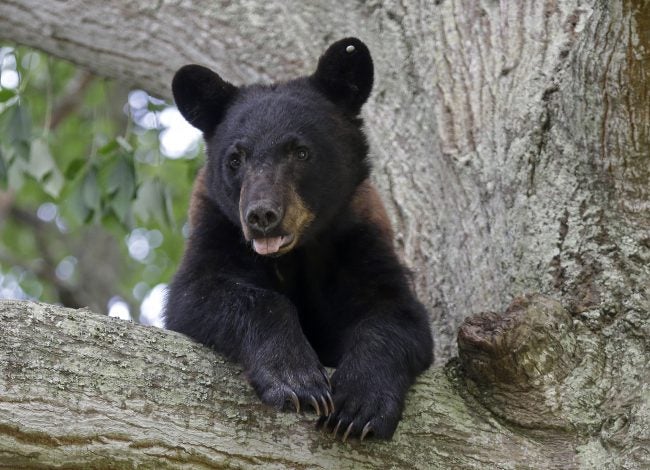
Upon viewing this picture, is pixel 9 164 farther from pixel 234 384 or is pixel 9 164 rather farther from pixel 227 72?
pixel 234 384

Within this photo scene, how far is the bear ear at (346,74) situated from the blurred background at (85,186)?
1.63 m

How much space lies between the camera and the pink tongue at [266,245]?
490 centimetres

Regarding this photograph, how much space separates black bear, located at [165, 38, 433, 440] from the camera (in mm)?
4469

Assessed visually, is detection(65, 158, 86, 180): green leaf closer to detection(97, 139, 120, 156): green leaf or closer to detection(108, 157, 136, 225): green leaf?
detection(97, 139, 120, 156): green leaf

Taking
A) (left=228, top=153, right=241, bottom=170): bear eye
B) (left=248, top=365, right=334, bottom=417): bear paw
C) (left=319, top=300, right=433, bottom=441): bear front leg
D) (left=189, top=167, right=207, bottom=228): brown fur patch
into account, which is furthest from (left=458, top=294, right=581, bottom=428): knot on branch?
(left=189, top=167, right=207, bottom=228): brown fur patch

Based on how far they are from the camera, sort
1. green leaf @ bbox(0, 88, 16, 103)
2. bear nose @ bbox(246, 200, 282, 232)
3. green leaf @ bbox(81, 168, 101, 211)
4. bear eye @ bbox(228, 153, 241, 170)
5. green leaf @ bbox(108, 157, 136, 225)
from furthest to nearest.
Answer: green leaf @ bbox(108, 157, 136, 225) < green leaf @ bbox(81, 168, 101, 211) < green leaf @ bbox(0, 88, 16, 103) < bear eye @ bbox(228, 153, 241, 170) < bear nose @ bbox(246, 200, 282, 232)

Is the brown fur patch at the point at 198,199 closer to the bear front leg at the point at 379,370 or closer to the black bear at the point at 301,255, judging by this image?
the black bear at the point at 301,255

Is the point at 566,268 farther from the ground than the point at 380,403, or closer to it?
farther from the ground

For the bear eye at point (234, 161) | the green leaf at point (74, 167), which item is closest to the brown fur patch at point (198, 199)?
the bear eye at point (234, 161)

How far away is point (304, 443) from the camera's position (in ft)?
13.4

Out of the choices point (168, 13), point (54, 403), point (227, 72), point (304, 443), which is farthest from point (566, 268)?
point (168, 13)

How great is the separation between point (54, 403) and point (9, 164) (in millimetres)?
4682

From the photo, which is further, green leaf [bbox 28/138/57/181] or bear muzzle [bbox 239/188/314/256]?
green leaf [bbox 28/138/57/181]

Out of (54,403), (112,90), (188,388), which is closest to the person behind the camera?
(54,403)
